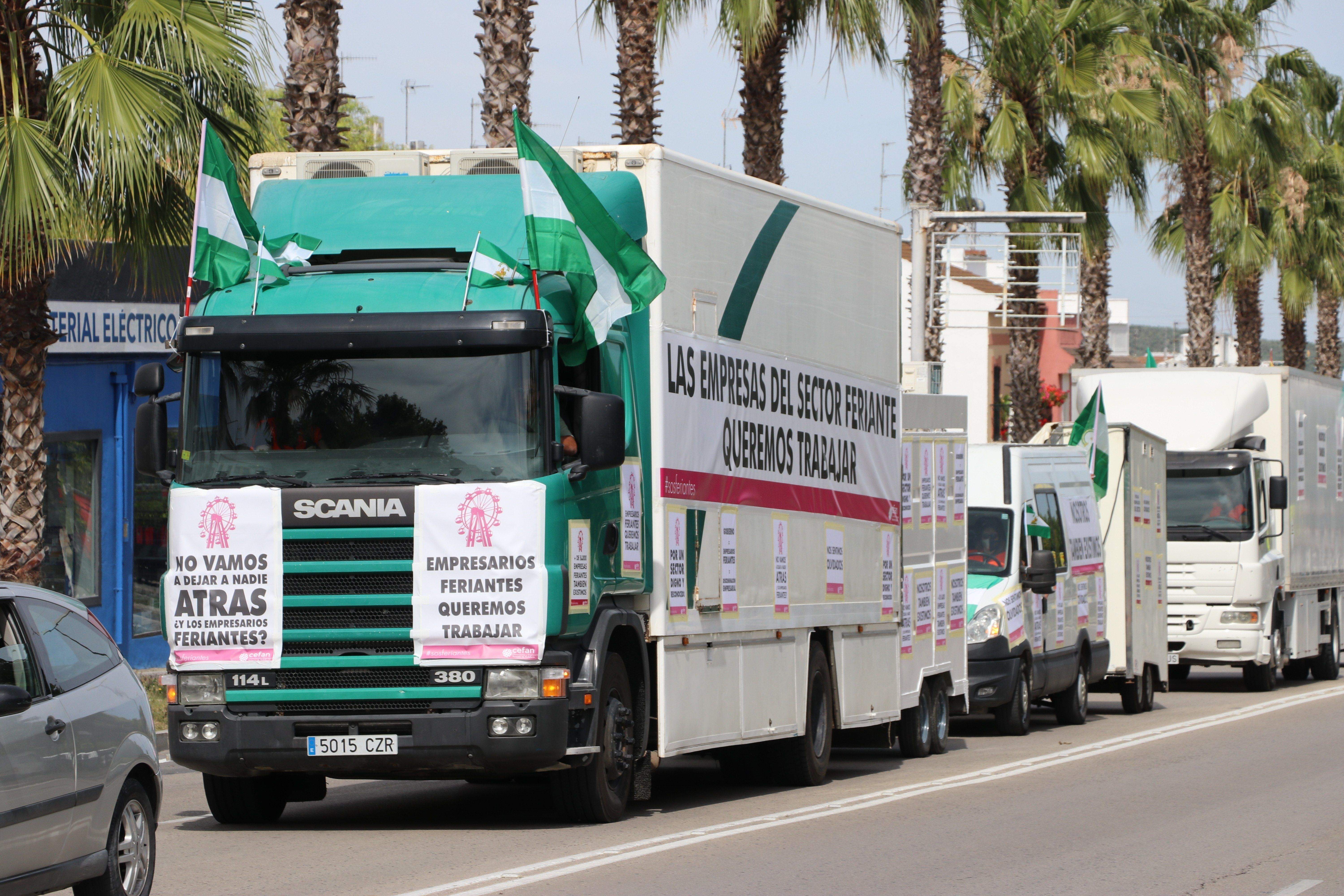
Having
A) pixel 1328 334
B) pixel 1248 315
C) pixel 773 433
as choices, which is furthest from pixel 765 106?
pixel 1328 334

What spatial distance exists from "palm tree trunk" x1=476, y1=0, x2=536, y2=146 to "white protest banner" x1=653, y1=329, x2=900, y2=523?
568 cm

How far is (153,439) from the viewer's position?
10.9m

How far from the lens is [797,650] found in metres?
13.6

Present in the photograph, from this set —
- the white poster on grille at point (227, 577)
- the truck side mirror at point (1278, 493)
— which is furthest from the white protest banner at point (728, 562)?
the truck side mirror at point (1278, 493)

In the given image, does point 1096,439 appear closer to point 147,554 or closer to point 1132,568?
point 1132,568

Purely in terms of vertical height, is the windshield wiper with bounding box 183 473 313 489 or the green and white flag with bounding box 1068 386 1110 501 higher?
the green and white flag with bounding box 1068 386 1110 501

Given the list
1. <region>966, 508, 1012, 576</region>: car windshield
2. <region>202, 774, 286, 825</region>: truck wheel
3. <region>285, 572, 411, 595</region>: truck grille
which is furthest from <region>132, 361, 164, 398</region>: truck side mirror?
<region>966, 508, 1012, 576</region>: car windshield

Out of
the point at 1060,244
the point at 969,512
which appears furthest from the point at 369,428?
the point at 1060,244

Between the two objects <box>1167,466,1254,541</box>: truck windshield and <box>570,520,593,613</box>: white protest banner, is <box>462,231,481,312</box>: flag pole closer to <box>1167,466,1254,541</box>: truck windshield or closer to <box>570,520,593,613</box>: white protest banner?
<box>570,520,593,613</box>: white protest banner

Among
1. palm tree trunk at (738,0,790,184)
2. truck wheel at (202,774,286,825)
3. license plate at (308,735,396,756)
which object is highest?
palm tree trunk at (738,0,790,184)

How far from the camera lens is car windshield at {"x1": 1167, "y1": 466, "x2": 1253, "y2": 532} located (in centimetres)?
2492

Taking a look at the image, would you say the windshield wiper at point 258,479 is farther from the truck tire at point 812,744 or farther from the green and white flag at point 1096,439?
the green and white flag at point 1096,439

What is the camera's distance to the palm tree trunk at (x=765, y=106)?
2338 cm

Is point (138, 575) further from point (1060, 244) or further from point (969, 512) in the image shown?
point (1060, 244)
